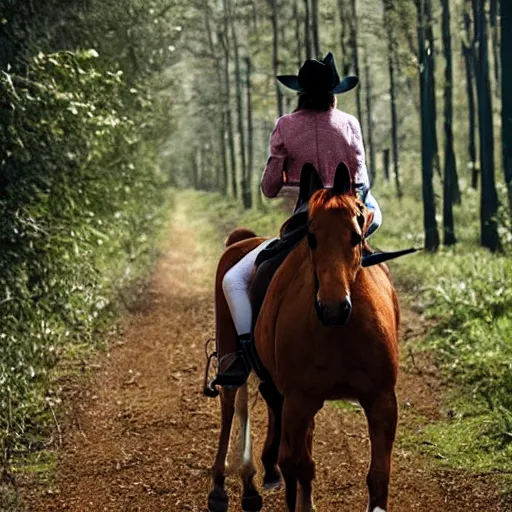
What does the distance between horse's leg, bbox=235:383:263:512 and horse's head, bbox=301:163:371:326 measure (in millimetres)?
2333

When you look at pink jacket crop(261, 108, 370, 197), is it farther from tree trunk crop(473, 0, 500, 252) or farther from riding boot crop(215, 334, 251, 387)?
tree trunk crop(473, 0, 500, 252)

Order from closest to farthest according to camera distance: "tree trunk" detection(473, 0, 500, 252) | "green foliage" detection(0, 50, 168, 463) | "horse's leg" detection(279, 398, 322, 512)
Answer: "horse's leg" detection(279, 398, 322, 512)
"green foliage" detection(0, 50, 168, 463)
"tree trunk" detection(473, 0, 500, 252)

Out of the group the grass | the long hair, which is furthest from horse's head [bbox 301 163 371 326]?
the grass

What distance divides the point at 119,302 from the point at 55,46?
17.9 feet

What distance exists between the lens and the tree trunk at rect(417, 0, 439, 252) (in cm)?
1659

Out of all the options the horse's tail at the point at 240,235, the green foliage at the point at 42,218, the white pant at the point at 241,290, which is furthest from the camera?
the green foliage at the point at 42,218

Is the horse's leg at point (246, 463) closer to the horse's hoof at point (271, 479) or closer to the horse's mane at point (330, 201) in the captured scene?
the horse's hoof at point (271, 479)

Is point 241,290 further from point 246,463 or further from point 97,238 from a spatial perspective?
point 97,238

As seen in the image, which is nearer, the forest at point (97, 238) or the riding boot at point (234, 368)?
the riding boot at point (234, 368)

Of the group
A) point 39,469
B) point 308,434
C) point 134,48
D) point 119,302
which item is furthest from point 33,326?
point 134,48

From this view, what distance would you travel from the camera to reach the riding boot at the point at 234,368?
18.1 ft

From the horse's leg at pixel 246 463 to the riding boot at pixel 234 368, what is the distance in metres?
0.43

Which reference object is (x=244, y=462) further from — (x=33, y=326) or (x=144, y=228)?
(x=144, y=228)

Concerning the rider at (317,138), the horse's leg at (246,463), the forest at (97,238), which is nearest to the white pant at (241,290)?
the rider at (317,138)
